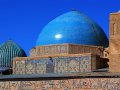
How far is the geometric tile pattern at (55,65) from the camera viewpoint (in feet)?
46.6

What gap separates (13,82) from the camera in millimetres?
12891

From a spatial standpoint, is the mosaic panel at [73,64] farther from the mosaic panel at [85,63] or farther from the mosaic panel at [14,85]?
the mosaic panel at [14,85]

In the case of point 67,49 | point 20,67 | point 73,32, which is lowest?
point 20,67

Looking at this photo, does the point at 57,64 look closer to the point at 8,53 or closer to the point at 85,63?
the point at 85,63

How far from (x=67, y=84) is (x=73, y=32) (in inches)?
235

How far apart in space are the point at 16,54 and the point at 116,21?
465 inches

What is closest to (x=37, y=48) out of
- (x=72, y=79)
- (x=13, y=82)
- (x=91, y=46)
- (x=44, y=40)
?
(x=44, y=40)

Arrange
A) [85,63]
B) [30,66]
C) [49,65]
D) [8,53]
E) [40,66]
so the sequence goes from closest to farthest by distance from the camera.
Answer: [85,63] < [49,65] < [40,66] < [30,66] < [8,53]

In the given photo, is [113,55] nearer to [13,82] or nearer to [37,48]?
[13,82]

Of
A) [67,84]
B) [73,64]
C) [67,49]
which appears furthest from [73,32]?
[67,84]

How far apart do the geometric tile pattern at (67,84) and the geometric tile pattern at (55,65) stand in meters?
2.16

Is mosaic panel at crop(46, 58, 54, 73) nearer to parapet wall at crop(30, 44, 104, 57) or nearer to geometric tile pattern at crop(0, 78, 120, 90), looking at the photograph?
parapet wall at crop(30, 44, 104, 57)

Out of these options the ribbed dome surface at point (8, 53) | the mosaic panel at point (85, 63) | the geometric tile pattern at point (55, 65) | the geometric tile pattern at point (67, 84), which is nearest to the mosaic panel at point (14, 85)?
the geometric tile pattern at point (67, 84)

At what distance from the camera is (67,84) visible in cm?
1190
